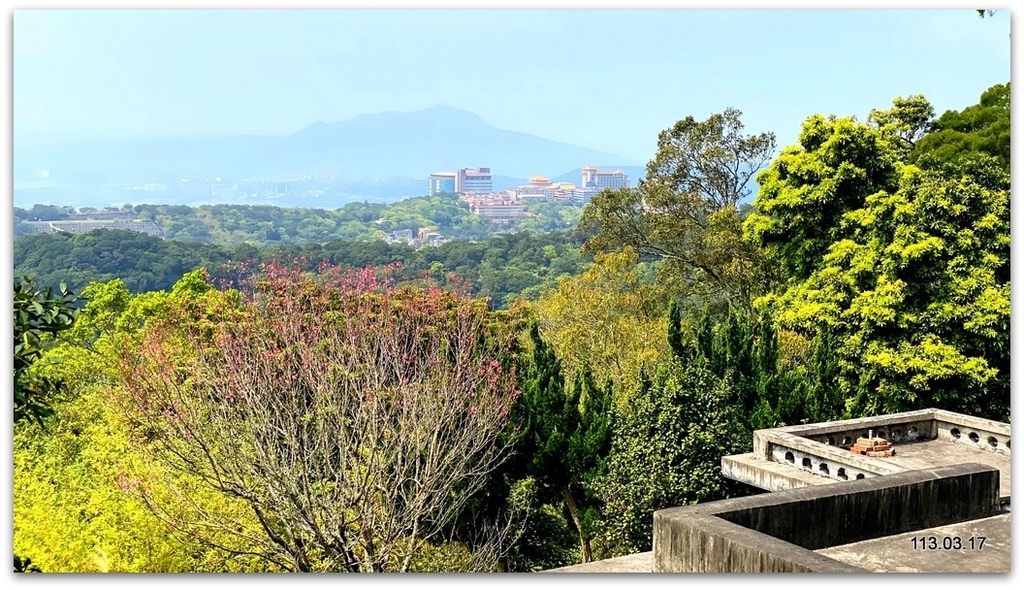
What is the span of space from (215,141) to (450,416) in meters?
14.1

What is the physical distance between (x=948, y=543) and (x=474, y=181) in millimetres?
25657

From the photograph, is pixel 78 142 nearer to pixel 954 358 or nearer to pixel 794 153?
pixel 794 153

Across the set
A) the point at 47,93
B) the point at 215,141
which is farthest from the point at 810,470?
the point at 215,141

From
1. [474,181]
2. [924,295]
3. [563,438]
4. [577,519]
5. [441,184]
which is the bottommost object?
[577,519]

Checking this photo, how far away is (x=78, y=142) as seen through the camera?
14.8 meters

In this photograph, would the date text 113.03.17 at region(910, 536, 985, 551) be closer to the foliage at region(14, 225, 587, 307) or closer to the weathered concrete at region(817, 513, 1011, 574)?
the weathered concrete at region(817, 513, 1011, 574)

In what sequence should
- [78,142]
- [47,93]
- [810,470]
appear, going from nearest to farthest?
1. [810,470]
2. [47,93]
3. [78,142]

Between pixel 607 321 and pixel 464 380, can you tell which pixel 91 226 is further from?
pixel 464 380

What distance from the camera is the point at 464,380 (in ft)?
30.6

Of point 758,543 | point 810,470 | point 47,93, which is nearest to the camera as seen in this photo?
point 758,543

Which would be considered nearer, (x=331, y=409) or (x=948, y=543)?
(x=948, y=543)

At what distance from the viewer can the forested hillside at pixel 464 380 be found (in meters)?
7.52

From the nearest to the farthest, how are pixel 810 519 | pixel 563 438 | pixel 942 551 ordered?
1. pixel 810 519
2. pixel 942 551
3. pixel 563 438

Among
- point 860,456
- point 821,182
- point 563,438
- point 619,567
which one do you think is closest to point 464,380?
point 563,438
